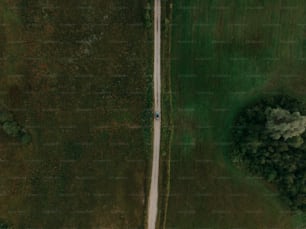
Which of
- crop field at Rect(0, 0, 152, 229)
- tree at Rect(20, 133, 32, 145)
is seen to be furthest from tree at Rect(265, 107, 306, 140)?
tree at Rect(20, 133, 32, 145)

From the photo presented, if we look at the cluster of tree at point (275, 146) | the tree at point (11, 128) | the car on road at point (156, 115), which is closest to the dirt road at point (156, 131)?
the car on road at point (156, 115)

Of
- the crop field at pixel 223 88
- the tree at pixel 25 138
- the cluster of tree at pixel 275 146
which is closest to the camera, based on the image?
the cluster of tree at pixel 275 146

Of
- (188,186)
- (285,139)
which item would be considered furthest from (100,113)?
(285,139)

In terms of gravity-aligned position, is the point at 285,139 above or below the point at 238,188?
above

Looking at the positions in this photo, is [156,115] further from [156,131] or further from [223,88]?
[223,88]

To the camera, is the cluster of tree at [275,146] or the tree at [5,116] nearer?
the cluster of tree at [275,146]

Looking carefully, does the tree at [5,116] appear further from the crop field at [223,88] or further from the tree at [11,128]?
the crop field at [223,88]

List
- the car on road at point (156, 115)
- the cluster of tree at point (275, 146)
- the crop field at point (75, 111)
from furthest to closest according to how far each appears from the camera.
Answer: the car on road at point (156, 115)
the crop field at point (75, 111)
the cluster of tree at point (275, 146)

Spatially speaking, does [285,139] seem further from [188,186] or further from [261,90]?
[188,186]
